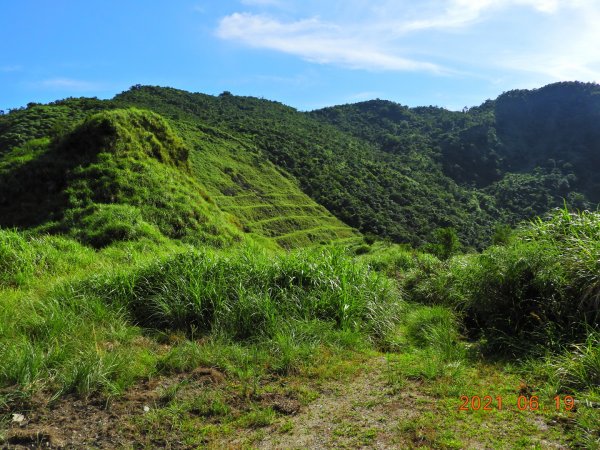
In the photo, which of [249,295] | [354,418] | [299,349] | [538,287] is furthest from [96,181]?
[538,287]

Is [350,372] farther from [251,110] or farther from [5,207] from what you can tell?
[251,110]

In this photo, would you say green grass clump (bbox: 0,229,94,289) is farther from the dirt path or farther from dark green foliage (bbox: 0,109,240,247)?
the dirt path

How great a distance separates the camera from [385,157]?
→ 96.6 meters

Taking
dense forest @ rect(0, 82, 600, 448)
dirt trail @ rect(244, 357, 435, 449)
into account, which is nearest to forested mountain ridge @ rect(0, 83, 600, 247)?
dense forest @ rect(0, 82, 600, 448)

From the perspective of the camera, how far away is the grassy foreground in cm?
346

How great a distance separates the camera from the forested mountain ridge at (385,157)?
49438 millimetres

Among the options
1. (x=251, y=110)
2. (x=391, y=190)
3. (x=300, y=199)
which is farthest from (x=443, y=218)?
(x=251, y=110)
